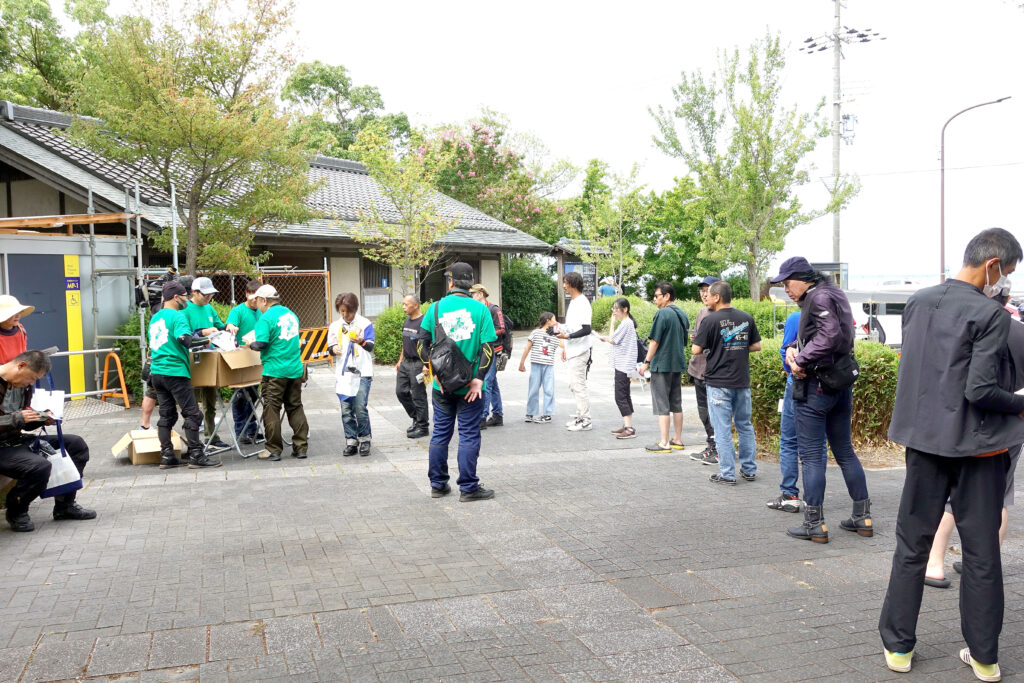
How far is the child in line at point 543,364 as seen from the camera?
34.6 ft

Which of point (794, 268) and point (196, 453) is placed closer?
point (794, 268)

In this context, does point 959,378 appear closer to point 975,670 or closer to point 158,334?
point 975,670

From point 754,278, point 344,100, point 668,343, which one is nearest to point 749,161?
point 754,278

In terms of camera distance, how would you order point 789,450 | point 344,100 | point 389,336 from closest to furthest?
point 789,450 → point 389,336 → point 344,100

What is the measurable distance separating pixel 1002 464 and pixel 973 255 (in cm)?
93

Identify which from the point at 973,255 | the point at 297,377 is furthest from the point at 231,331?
the point at 973,255

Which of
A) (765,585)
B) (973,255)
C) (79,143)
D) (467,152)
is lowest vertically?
(765,585)

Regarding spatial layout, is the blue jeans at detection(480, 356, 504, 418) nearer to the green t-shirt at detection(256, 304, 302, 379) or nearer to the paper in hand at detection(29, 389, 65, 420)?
the green t-shirt at detection(256, 304, 302, 379)

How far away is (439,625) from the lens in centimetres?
414

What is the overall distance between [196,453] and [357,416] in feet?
5.21

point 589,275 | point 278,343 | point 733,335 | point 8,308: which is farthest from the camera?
point 589,275

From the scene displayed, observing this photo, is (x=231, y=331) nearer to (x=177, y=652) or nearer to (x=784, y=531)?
(x=177, y=652)

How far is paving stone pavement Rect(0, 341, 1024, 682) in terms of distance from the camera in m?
3.74

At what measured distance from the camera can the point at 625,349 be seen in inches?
375
